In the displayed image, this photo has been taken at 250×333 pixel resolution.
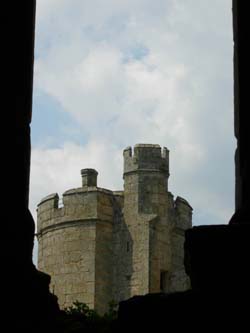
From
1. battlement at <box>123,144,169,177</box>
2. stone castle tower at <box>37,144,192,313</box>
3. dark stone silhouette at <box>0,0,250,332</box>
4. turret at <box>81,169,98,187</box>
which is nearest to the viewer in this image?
dark stone silhouette at <box>0,0,250,332</box>

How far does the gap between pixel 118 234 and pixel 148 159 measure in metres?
3.16

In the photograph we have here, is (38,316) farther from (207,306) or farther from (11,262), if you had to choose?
(207,306)

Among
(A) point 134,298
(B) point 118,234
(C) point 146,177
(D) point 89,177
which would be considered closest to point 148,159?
(C) point 146,177

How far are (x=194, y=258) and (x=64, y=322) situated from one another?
90cm

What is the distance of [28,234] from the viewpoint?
5355mm

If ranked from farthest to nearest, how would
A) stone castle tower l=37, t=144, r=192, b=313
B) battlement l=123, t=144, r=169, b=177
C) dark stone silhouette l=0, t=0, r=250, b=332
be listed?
stone castle tower l=37, t=144, r=192, b=313 → battlement l=123, t=144, r=169, b=177 → dark stone silhouette l=0, t=0, r=250, b=332

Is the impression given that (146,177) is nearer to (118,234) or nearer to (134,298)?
(118,234)

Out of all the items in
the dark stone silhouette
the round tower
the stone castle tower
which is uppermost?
the round tower

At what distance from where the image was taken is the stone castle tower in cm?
4397

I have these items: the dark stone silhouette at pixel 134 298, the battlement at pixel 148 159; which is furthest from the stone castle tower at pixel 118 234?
the dark stone silhouette at pixel 134 298

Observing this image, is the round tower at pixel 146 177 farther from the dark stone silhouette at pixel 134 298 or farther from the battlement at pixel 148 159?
the dark stone silhouette at pixel 134 298

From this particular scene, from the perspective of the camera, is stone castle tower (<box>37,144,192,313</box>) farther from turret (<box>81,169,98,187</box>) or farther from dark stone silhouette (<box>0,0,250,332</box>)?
dark stone silhouette (<box>0,0,250,332</box>)

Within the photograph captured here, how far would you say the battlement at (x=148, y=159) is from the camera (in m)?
43.5

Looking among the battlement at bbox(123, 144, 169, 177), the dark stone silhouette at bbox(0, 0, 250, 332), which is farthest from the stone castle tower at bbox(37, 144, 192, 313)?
the dark stone silhouette at bbox(0, 0, 250, 332)
